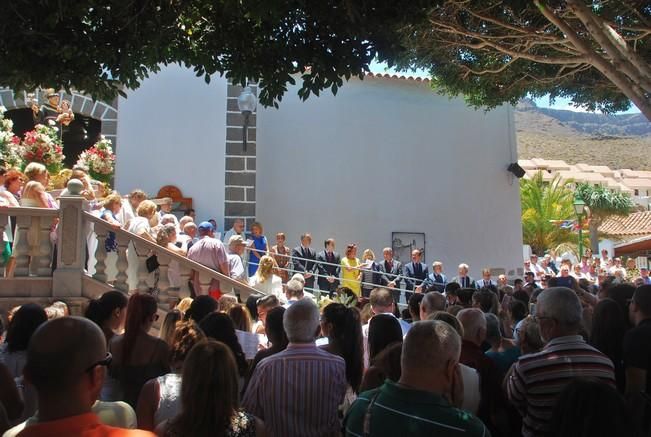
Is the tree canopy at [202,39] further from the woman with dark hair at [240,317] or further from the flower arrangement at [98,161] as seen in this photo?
the flower arrangement at [98,161]

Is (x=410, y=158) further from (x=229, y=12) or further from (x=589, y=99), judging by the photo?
(x=229, y=12)

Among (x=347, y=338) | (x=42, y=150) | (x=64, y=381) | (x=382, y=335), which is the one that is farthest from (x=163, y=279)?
(x=64, y=381)

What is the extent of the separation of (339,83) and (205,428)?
3.26 m

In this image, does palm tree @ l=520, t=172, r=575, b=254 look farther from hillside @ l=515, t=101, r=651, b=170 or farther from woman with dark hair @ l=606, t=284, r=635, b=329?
hillside @ l=515, t=101, r=651, b=170

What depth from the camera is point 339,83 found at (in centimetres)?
499

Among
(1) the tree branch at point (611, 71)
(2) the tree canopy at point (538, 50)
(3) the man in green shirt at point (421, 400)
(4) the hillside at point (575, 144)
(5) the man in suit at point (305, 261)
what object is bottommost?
(3) the man in green shirt at point (421, 400)

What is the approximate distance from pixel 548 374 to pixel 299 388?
50.6 inches

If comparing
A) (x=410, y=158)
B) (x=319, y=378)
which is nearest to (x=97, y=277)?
(x=319, y=378)

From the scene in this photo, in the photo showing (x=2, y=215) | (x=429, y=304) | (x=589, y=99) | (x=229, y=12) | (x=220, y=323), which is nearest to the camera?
(x=220, y=323)

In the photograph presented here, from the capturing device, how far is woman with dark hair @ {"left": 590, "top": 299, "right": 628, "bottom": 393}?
400 centimetres

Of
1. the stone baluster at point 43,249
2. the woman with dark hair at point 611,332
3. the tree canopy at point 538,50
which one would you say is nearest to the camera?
the woman with dark hair at point 611,332

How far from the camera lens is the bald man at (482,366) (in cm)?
337

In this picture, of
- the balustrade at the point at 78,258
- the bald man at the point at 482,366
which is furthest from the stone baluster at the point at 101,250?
the bald man at the point at 482,366

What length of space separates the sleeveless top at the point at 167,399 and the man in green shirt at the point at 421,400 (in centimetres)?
95
